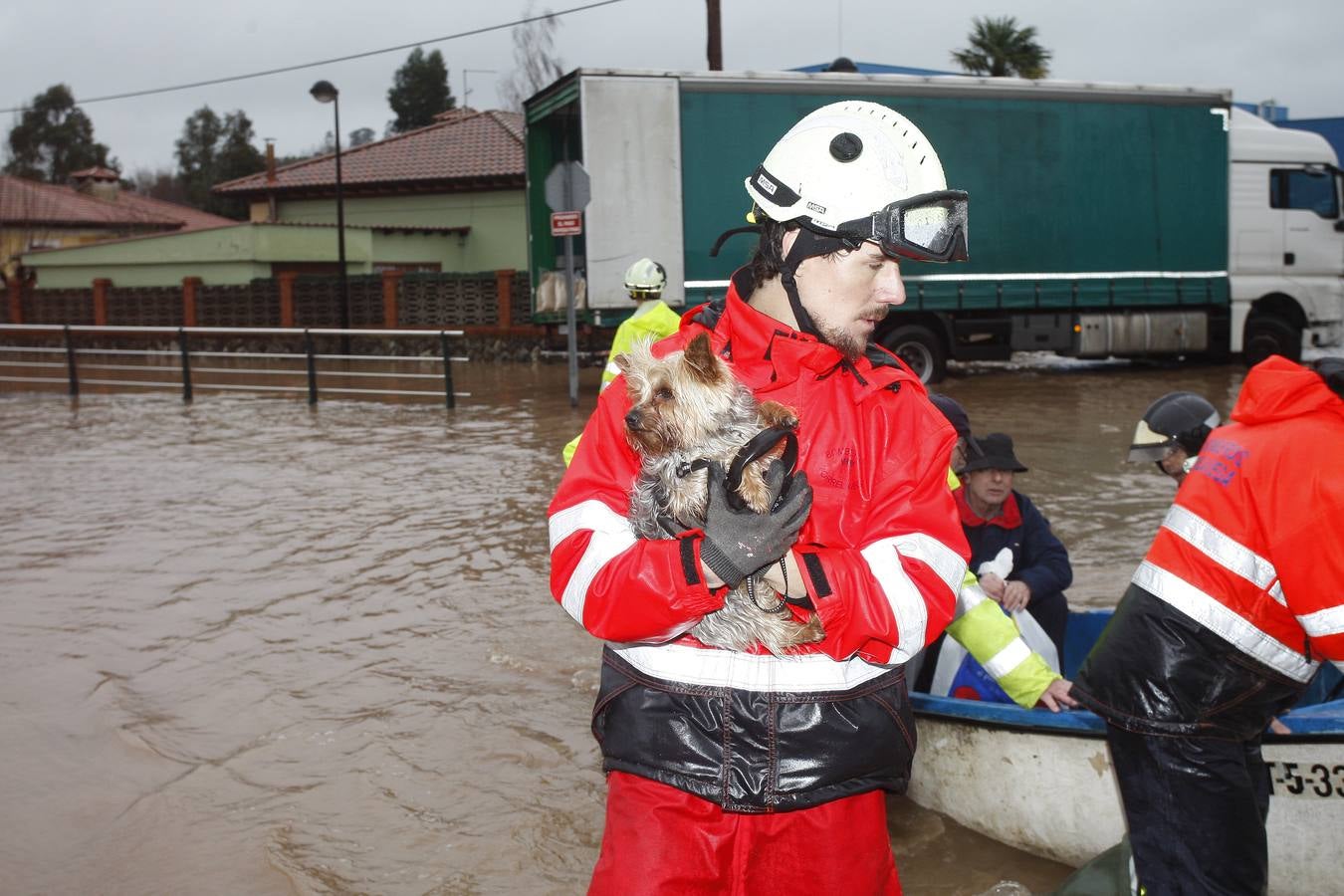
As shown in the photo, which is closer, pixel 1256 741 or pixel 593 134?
pixel 1256 741

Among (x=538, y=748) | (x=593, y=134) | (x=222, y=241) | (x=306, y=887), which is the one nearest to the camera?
(x=306, y=887)

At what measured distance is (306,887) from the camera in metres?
4.04

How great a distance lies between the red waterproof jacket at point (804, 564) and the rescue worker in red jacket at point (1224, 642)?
0.91 metres

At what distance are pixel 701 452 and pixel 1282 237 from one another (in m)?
18.4

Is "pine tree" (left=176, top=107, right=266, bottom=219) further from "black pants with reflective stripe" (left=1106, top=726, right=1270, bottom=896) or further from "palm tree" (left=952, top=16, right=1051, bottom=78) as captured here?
"black pants with reflective stripe" (left=1106, top=726, right=1270, bottom=896)

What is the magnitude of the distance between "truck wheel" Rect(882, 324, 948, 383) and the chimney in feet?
158

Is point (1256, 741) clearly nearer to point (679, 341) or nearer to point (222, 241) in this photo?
point (679, 341)

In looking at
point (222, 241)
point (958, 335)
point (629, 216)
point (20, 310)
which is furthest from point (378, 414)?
point (20, 310)

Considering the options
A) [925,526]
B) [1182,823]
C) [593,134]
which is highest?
[593,134]

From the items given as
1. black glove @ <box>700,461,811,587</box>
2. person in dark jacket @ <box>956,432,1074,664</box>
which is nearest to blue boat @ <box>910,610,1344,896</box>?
person in dark jacket @ <box>956,432,1074,664</box>

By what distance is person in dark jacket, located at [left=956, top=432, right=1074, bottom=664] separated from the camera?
4898 millimetres

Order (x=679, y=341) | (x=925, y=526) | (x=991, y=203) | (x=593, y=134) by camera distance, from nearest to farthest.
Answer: (x=925, y=526), (x=679, y=341), (x=593, y=134), (x=991, y=203)

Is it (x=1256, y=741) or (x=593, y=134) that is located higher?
(x=593, y=134)

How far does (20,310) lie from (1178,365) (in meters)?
31.2
